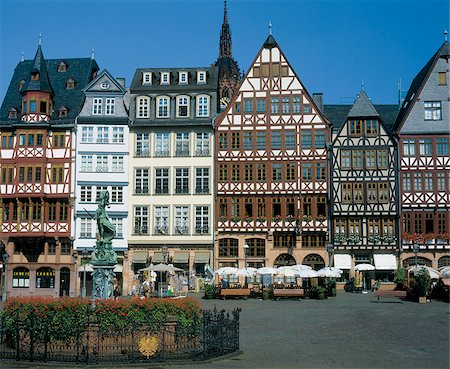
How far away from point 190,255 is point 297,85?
15.3 metres

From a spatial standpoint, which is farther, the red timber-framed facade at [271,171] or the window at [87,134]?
A: the window at [87,134]

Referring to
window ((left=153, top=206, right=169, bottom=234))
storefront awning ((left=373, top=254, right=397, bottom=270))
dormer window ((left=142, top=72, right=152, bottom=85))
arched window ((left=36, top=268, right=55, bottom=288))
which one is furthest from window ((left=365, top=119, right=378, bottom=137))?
arched window ((left=36, top=268, right=55, bottom=288))

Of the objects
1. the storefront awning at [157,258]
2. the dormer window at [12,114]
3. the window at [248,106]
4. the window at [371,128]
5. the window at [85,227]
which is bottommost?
the storefront awning at [157,258]

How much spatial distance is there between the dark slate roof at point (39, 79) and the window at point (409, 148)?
27.4m

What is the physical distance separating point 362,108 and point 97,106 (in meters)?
20.5

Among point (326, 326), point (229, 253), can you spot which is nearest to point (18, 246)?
point (229, 253)

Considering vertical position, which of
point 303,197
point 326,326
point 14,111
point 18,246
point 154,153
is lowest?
point 326,326

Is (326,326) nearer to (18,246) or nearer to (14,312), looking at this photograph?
(14,312)

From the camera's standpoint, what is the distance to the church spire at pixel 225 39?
119 m

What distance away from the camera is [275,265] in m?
52.8

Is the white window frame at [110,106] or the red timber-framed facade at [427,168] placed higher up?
the white window frame at [110,106]

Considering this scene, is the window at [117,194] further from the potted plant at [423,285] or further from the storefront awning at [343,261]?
the potted plant at [423,285]

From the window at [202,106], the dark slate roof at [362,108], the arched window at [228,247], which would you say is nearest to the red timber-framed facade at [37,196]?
the window at [202,106]

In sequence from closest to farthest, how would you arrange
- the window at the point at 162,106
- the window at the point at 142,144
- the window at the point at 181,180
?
1. the window at the point at 181,180
2. the window at the point at 142,144
3. the window at the point at 162,106
